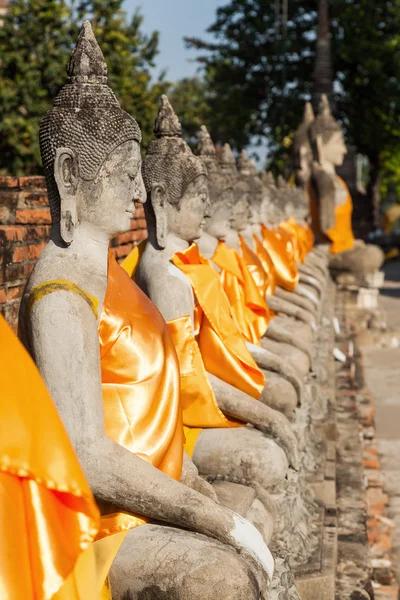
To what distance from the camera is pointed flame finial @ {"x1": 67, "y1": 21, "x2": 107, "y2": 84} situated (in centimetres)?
273

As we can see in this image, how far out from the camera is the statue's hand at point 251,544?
8.59 feet

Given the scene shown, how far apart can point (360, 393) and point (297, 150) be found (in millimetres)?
7127

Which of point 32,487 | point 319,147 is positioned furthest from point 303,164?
point 32,487

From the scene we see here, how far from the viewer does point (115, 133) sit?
2.71 metres

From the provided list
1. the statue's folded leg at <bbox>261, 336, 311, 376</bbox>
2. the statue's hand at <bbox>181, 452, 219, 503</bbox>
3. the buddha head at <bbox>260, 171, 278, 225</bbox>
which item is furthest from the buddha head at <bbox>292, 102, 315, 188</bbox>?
the statue's hand at <bbox>181, 452, 219, 503</bbox>

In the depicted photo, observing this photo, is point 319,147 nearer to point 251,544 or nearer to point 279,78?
point 279,78

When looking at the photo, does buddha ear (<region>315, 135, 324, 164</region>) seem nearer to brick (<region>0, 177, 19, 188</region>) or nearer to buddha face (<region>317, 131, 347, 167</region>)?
buddha face (<region>317, 131, 347, 167</region>)

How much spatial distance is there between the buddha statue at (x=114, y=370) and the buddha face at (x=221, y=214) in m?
2.18

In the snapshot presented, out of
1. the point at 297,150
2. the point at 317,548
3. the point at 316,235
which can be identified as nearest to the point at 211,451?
the point at 317,548

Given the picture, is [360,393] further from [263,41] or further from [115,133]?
[263,41]

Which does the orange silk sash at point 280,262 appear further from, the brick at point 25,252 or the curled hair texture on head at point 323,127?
the curled hair texture on head at point 323,127

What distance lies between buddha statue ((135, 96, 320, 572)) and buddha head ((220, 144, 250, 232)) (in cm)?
184

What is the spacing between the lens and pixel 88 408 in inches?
97.7

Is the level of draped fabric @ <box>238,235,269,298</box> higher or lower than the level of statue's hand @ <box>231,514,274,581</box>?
higher
